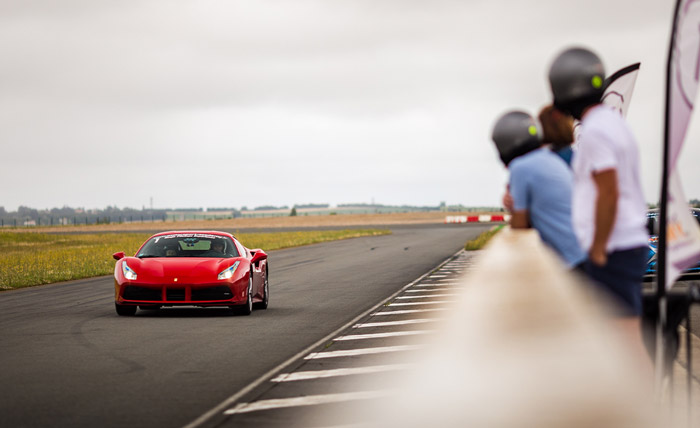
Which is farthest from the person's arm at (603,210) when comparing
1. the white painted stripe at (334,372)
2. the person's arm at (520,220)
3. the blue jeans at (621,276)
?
the white painted stripe at (334,372)

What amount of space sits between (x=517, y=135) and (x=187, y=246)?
1103 centimetres

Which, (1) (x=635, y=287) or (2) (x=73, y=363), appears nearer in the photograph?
(1) (x=635, y=287)

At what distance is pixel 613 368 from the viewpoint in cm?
402

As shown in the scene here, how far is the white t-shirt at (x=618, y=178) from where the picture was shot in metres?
4.27

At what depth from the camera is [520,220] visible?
15.2 feet

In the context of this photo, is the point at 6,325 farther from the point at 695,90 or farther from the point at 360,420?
the point at 695,90

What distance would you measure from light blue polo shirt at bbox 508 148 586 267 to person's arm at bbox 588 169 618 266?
0.33m

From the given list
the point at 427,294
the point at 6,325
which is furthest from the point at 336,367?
the point at 427,294

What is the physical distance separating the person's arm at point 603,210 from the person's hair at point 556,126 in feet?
2.29

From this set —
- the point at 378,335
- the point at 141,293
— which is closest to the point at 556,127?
the point at 378,335

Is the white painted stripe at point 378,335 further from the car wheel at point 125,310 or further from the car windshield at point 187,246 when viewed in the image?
the car wheel at point 125,310

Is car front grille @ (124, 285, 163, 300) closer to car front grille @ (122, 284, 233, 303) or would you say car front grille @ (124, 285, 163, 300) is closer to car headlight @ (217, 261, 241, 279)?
car front grille @ (122, 284, 233, 303)

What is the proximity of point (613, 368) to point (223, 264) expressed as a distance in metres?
10.7

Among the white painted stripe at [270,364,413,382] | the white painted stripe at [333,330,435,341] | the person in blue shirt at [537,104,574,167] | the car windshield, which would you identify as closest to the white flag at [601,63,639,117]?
the white painted stripe at [333,330,435,341]
